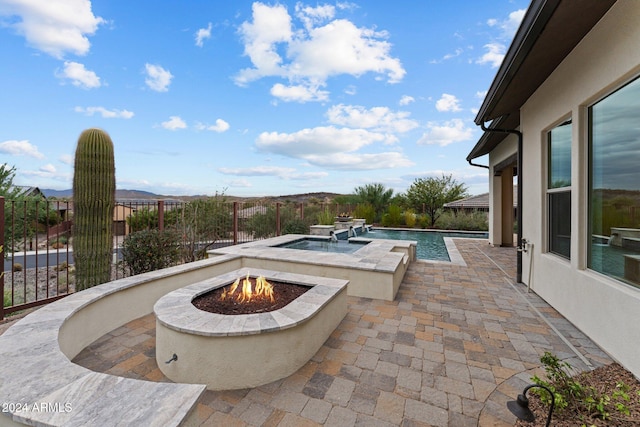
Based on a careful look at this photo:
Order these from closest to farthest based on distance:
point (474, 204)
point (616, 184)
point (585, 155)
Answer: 1. point (616, 184)
2. point (585, 155)
3. point (474, 204)

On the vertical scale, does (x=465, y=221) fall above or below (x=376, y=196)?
below

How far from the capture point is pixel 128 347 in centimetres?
308

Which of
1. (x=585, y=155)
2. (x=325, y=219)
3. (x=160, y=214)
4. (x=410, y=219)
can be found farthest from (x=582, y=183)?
(x=410, y=219)

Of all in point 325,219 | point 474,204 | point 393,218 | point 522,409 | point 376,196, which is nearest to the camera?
point 522,409

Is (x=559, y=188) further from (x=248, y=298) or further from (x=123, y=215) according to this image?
(x=123, y=215)

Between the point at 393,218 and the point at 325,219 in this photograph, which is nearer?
the point at 325,219

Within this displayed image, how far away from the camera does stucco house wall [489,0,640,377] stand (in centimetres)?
267

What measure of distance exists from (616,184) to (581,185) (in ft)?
1.61

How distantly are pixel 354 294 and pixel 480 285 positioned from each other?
281 centimetres

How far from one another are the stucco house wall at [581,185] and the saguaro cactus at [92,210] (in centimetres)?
722

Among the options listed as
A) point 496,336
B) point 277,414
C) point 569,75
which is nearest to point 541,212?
point 569,75

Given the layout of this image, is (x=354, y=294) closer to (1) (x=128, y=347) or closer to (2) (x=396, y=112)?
(1) (x=128, y=347)

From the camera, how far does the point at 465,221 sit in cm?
1697

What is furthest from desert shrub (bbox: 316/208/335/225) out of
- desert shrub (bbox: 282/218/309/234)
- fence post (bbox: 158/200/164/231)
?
fence post (bbox: 158/200/164/231)
